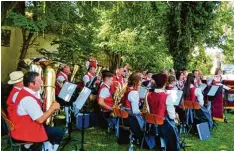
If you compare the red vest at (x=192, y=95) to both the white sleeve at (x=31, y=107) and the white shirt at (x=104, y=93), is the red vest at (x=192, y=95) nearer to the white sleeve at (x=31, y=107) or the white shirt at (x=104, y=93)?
the white shirt at (x=104, y=93)

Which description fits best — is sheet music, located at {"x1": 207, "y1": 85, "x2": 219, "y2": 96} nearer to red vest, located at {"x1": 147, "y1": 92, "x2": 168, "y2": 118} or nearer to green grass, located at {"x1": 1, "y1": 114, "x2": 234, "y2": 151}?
green grass, located at {"x1": 1, "y1": 114, "x2": 234, "y2": 151}

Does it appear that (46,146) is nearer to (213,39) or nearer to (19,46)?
(19,46)

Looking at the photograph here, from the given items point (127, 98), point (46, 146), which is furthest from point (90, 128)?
point (46, 146)

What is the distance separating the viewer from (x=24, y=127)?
14.0 feet

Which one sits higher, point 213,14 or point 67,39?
point 213,14

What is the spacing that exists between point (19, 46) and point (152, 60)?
7.08 metres

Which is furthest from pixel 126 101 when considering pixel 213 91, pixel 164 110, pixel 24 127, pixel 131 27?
pixel 131 27

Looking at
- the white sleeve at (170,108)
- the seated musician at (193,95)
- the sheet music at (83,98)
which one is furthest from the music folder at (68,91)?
the seated musician at (193,95)

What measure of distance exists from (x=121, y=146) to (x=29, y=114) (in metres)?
2.82

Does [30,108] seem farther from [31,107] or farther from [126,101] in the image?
[126,101]

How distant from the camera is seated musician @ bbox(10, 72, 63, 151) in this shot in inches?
164

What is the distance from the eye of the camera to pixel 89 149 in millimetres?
6266

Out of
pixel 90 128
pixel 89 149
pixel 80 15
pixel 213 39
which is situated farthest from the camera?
pixel 213 39

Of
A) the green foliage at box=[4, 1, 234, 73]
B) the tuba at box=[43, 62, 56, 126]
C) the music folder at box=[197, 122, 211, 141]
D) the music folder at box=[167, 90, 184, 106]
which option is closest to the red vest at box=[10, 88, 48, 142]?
the tuba at box=[43, 62, 56, 126]
